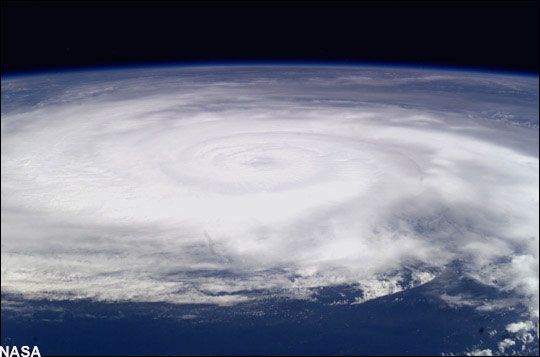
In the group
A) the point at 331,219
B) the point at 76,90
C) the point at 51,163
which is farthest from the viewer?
the point at 76,90

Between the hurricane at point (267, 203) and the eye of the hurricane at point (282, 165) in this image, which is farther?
the eye of the hurricane at point (282, 165)

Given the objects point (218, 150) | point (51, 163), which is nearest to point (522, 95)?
point (218, 150)

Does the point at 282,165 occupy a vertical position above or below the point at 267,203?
above

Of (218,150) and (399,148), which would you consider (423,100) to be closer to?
(399,148)

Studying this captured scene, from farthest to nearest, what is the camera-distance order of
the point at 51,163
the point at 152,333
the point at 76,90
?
the point at 76,90, the point at 51,163, the point at 152,333

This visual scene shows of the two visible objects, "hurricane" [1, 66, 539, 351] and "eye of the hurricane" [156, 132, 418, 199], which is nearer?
"hurricane" [1, 66, 539, 351]

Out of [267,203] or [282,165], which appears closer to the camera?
[267,203]

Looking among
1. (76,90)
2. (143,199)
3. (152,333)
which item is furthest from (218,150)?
(76,90)

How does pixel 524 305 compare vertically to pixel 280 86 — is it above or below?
below

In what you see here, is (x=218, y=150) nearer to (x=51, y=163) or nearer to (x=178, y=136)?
(x=178, y=136)

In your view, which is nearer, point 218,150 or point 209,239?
point 209,239
